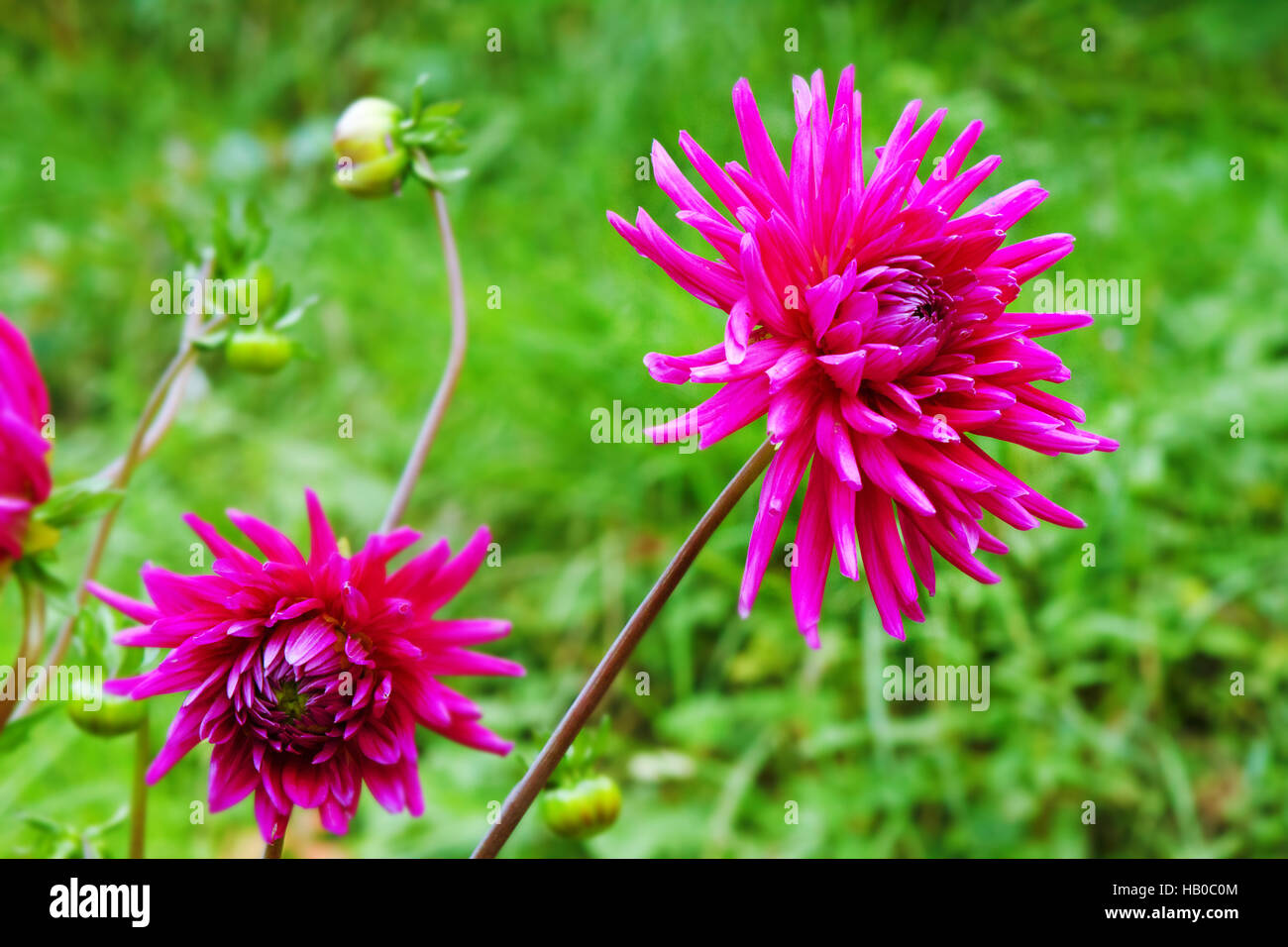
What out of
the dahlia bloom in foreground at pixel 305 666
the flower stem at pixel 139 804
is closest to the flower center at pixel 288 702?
the dahlia bloom in foreground at pixel 305 666

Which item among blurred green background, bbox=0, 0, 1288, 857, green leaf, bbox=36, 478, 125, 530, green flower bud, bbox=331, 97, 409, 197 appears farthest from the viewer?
blurred green background, bbox=0, 0, 1288, 857

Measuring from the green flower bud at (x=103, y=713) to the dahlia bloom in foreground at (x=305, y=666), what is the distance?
12 cm

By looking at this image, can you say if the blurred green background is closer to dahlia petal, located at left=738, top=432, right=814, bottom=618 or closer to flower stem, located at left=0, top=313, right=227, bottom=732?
flower stem, located at left=0, top=313, right=227, bottom=732

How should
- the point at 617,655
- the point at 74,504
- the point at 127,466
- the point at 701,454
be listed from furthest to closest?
the point at 701,454 < the point at 127,466 < the point at 74,504 < the point at 617,655

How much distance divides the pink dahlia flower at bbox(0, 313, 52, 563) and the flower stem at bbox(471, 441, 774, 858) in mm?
340

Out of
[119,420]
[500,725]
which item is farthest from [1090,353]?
[119,420]

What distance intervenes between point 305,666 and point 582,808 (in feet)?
0.70

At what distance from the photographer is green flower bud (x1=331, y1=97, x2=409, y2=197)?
75 cm

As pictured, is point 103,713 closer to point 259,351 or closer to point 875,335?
point 259,351

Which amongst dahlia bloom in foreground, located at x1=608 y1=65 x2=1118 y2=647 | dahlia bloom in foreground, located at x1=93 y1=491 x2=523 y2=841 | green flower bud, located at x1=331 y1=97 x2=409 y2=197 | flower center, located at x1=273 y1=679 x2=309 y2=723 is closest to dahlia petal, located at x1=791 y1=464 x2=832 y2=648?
dahlia bloom in foreground, located at x1=608 y1=65 x2=1118 y2=647

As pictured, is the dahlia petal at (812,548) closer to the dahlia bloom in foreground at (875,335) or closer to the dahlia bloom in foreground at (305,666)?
the dahlia bloom in foreground at (875,335)

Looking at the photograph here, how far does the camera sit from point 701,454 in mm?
1691

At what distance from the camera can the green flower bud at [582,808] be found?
0.66 meters

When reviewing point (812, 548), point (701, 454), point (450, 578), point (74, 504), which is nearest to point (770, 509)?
point (812, 548)
